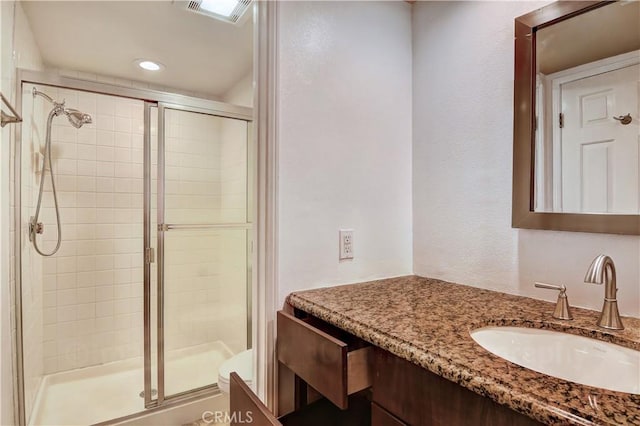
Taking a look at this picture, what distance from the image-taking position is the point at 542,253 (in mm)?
1118

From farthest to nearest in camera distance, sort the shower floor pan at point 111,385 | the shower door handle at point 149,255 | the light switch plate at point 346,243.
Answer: the shower door handle at point 149,255
the shower floor pan at point 111,385
the light switch plate at point 346,243

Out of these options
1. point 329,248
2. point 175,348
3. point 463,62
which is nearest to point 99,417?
point 175,348

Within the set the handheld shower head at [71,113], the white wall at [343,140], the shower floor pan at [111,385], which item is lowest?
the shower floor pan at [111,385]

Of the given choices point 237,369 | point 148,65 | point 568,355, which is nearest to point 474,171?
point 568,355

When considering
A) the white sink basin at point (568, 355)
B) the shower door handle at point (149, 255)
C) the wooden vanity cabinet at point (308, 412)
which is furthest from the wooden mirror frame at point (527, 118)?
Answer: the shower door handle at point (149, 255)

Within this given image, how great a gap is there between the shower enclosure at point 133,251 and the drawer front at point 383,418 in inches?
59.2

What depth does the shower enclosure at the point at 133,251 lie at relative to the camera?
2082 millimetres

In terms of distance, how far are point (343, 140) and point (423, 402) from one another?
3.09 ft

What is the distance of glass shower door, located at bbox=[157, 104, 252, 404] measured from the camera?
86.3 inches

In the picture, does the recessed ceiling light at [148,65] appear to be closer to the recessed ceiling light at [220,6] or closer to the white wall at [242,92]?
the white wall at [242,92]

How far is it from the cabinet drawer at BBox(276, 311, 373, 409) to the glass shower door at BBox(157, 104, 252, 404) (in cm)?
137

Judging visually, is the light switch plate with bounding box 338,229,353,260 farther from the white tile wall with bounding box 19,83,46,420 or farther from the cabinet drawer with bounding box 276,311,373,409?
the white tile wall with bounding box 19,83,46,420

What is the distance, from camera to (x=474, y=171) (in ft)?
4.29

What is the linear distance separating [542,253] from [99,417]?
2.40m
